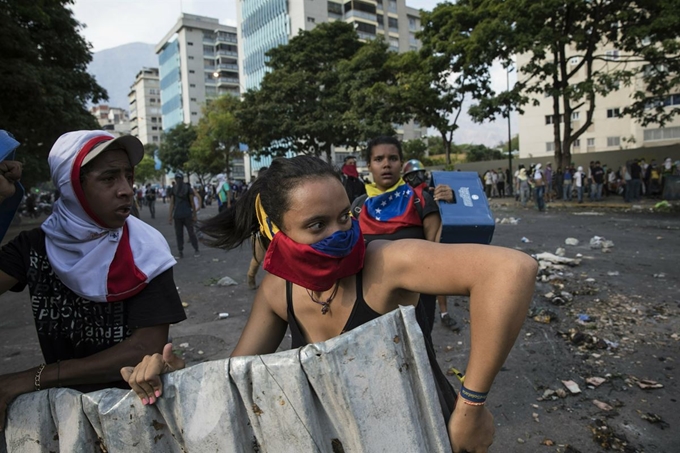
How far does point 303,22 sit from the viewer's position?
57.8 m

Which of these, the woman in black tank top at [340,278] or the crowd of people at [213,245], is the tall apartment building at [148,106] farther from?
the woman in black tank top at [340,278]

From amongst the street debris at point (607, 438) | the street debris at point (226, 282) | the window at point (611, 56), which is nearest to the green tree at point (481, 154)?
the window at point (611, 56)

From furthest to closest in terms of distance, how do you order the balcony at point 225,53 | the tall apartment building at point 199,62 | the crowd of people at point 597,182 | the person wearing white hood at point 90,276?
the balcony at point 225,53 < the tall apartment building at point 199,62 < the crowd of people at point 597,182 < the person wearing white hood at point 90,276

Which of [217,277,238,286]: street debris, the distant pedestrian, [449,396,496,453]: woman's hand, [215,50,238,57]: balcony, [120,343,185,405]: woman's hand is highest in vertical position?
[215,50,238,57]: balcony

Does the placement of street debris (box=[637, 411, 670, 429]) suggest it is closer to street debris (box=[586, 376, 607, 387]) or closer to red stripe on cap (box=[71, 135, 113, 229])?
street debris (box=[586, 376, 607, 387])

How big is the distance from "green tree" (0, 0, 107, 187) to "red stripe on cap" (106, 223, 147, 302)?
38.7 ft

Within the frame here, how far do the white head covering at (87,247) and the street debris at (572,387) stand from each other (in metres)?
3.04

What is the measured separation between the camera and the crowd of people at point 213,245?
1.20m

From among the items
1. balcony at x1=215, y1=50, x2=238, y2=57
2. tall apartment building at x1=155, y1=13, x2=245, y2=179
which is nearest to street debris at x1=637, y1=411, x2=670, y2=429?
tall apartment building at x1=155, y1=13, x2=245, y2=179

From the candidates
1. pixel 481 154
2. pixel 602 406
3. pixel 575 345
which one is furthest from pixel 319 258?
pixel 481 154

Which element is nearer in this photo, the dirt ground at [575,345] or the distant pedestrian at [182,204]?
the dirt ground at [575,345]

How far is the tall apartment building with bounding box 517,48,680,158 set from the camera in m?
37.2

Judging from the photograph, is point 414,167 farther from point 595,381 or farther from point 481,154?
point 481,154

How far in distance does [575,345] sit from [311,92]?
25508 millimetres
